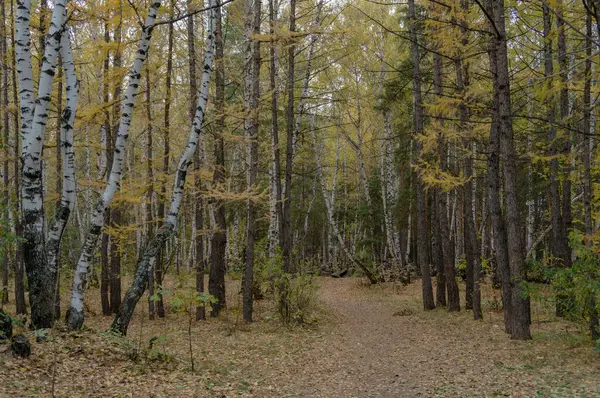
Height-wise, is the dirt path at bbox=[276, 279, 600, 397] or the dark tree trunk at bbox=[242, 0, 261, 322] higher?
the dark tree trunk at bbox=[242, 0, 261, 322]

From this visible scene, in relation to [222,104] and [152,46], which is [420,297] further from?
[152,46]

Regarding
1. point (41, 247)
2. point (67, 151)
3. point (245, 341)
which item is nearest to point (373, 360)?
point (245, 341)

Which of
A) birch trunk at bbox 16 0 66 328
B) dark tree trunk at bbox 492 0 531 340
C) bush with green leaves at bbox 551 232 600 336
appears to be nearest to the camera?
birch trunk at bbox 16 0 66 328

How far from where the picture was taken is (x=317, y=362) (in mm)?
7695

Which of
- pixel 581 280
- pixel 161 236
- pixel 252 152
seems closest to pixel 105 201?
pixel 161 236

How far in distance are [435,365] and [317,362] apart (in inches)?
80.0

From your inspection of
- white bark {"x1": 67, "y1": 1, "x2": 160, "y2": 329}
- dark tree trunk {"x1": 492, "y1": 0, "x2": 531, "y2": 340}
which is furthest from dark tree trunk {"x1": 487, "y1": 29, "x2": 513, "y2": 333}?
white bark {"x1": 67, "y1": 1, "x2": 160, "y2": 329}

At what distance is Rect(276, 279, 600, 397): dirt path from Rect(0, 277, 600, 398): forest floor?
0.02 metres

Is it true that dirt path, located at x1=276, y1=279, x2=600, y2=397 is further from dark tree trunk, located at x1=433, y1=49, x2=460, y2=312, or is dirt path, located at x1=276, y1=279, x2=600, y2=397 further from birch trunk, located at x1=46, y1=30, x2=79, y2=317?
birch trunk, located at x1=46, y1=30, x2=79, y2=317

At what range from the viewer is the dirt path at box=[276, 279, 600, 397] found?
5.59 metres

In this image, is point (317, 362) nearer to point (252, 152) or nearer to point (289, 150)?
point (252, 152)

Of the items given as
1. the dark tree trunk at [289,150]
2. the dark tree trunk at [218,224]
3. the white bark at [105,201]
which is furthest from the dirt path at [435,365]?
the dark tree trunk at [218,224]

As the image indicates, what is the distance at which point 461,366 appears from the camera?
6801 millimetres

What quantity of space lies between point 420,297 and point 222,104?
10.8 m
